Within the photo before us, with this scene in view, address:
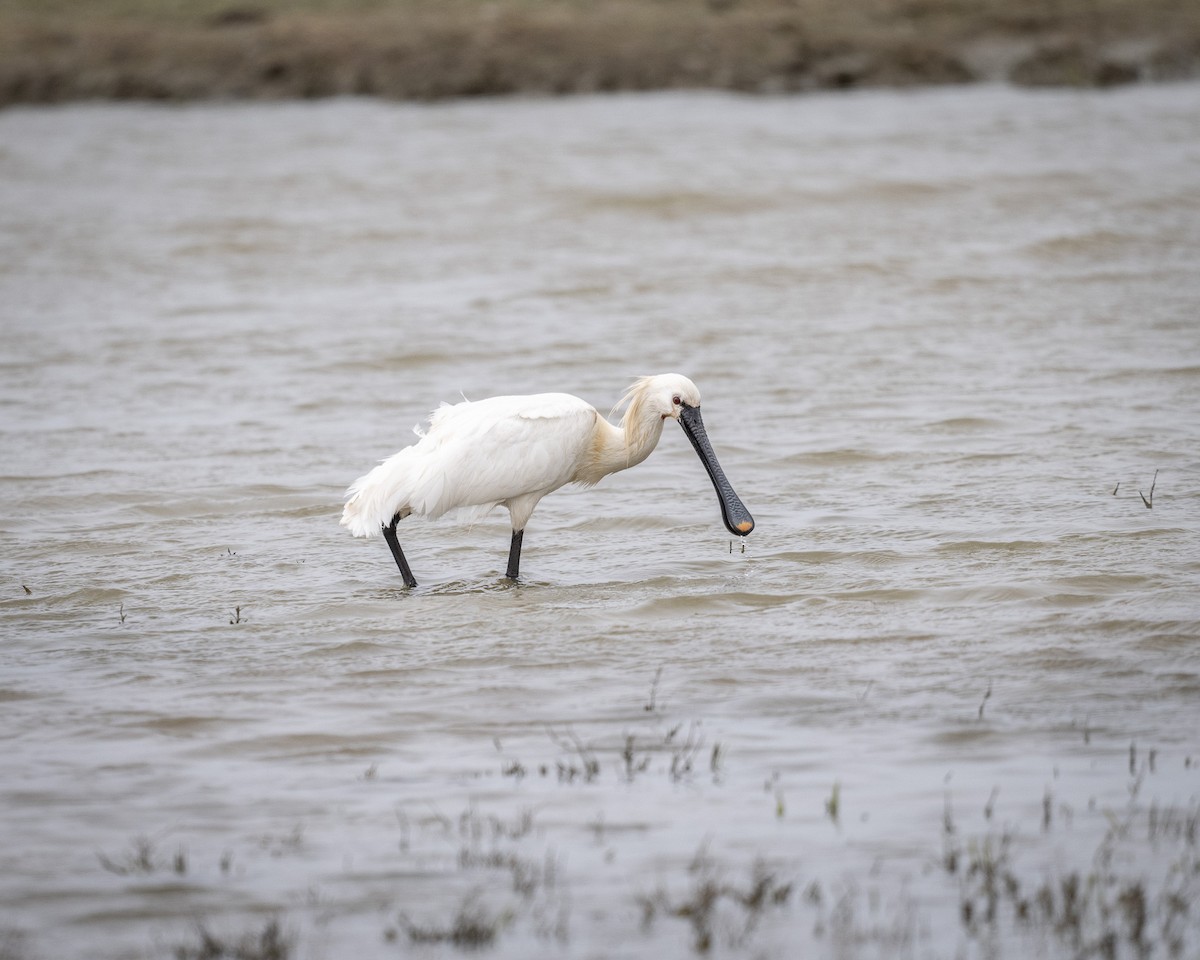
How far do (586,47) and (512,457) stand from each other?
25831mm

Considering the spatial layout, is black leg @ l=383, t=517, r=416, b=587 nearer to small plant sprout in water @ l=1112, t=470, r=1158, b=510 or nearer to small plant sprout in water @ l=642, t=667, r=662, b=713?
small plant sprout in water @ l=642, t=667, r=662, b=713

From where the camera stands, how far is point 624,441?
8742 mm

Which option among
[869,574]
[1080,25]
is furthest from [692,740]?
[1080,25]

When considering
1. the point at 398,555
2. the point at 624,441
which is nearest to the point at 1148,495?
the point at 624,441

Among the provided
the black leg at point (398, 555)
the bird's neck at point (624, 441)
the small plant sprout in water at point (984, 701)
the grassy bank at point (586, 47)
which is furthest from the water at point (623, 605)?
the grassy bank at point (586, 47)

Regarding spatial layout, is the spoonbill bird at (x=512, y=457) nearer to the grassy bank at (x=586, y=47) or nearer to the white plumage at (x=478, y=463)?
the white plumage at (x=478, y=463)

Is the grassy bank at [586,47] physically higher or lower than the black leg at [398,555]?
higher

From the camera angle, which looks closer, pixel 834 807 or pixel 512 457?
pixel 834 807

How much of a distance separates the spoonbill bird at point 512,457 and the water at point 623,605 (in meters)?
0.35

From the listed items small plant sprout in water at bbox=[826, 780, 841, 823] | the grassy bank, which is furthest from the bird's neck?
the grassy bank

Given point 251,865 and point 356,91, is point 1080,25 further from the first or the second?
point 251,865

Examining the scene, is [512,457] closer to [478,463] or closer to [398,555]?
[478,463]

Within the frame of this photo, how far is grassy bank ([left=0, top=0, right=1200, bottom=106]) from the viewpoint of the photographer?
32.1 metres

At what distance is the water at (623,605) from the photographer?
5.01 metres
